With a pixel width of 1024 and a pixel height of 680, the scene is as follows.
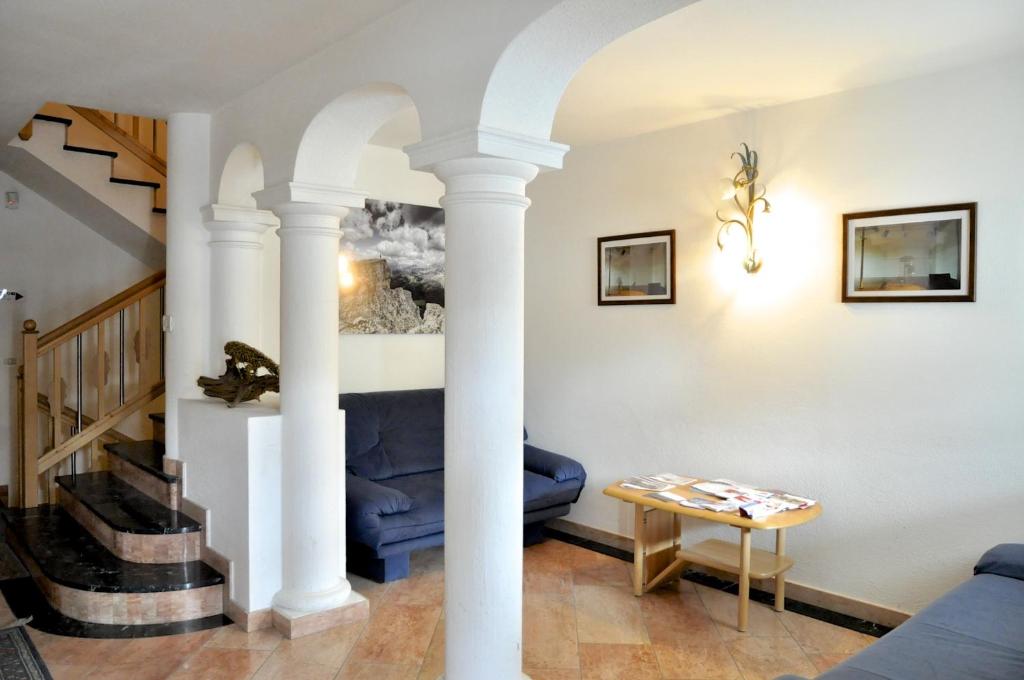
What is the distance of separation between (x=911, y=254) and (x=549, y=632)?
2404 mm

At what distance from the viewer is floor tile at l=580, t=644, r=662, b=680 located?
308 centimetres

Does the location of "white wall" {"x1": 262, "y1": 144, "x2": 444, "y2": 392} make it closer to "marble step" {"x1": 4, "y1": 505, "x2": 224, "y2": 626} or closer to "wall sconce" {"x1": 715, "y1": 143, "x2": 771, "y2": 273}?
"marble step" {"x1": 4, "y1": 505, "x2": 224, "y2": 626}

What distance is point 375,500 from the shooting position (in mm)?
3914

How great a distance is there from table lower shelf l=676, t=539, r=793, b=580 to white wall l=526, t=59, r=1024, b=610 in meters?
0.30

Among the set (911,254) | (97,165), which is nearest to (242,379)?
(97,165)

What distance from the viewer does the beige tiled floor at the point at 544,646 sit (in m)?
3.05

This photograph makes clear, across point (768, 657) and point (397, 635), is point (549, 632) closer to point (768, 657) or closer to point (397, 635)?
point (397, 635)

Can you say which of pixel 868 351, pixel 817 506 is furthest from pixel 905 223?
pixel 817 506

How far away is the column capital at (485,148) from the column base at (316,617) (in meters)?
2.05

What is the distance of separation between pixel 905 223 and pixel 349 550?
3270 millimetres

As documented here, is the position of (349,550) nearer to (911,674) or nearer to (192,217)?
(192,217)

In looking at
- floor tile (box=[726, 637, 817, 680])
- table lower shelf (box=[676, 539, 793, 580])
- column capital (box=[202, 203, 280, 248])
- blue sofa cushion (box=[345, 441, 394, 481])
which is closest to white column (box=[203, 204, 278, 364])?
column capital (box=[202, 203, 280, 248])

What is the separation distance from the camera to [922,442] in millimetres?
3539

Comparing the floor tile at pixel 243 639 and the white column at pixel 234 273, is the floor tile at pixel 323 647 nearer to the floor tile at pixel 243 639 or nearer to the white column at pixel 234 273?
the floor tile at pixel 243 639
